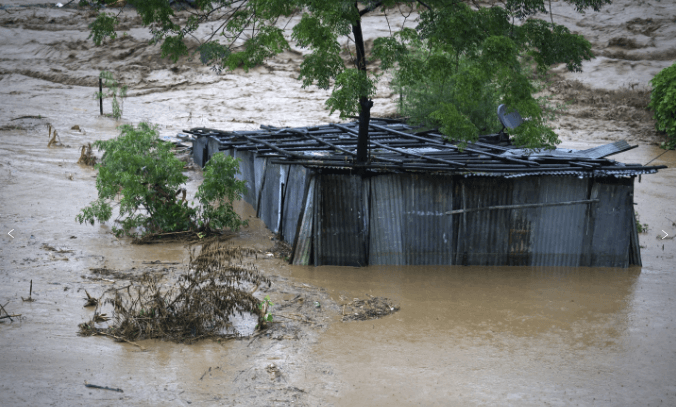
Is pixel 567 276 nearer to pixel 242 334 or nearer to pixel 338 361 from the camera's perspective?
pixel 338 361

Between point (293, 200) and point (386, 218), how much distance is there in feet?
6.24

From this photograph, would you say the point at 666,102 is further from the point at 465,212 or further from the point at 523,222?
the point at 465,212

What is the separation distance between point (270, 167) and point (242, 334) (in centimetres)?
532

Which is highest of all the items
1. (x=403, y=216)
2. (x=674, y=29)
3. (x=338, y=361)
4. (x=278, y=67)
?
(x=674, y=29)

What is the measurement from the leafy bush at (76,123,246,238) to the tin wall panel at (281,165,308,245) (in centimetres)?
102

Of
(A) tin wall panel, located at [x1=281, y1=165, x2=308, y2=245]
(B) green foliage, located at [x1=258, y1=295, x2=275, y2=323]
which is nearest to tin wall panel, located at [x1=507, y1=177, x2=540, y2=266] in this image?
(A) tin wall panel, located at [x1=281, y1=165, x2=308, y2=245]

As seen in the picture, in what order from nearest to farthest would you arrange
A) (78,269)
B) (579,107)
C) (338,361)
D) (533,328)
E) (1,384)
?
(1,384)
(338,361)
(533,328)
(78,269)
(579,107)

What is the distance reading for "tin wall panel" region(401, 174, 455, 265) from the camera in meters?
9.91

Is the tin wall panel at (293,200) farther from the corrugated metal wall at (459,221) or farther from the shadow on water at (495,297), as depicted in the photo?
the shadow on water at (495,297)

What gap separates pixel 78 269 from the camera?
9.59 meters

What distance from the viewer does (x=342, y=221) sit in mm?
9875

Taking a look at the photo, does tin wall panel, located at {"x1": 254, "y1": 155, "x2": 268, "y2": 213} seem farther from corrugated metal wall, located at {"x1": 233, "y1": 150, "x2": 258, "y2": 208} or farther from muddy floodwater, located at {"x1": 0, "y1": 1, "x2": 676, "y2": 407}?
muddy floodwater, located at {"x1": 0, "y1": 1, "x2": 676, "y2": 407}

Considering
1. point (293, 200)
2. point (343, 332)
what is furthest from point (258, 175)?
point (343, 332)

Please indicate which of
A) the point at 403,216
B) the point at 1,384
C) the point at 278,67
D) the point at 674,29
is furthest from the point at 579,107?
the point at 1,384
